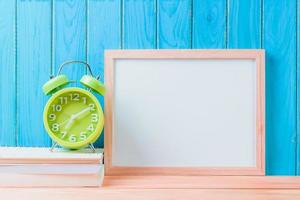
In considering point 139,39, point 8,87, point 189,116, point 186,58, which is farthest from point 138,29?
A: point 8,87

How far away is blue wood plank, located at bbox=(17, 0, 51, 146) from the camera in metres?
1.06

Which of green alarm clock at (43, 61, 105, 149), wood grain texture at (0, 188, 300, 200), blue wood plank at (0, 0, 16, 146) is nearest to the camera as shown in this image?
wood grain texture at (0, 188, 300, 200)

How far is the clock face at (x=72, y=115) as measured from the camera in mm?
968

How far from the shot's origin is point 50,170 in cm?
89

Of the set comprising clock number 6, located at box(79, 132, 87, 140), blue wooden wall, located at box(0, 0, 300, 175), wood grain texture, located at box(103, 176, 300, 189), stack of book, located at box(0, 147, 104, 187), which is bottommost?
wood grain texture, located at box(103, 176, 300, 189)

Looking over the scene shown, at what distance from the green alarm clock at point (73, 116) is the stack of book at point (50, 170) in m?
0.06

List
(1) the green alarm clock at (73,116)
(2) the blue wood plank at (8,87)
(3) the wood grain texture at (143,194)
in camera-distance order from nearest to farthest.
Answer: (3) the wood grain texture at (143,194) < (1) the green alarm clock at (73,116) < (2) the blue wood plank at (8,87)

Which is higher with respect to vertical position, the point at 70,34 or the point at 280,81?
the point at 70,34

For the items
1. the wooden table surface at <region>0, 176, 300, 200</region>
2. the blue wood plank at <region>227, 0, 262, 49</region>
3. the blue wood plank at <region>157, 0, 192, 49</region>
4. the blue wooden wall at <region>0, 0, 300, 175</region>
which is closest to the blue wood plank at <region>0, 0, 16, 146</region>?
the blue wooden wall at <region>0, 0, 300, 175</region>

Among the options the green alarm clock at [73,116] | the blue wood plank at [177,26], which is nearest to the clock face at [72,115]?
the green alarm clock at [73,116]

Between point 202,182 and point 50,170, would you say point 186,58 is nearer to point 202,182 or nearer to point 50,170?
point 202,182

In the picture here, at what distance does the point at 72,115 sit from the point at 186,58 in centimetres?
32

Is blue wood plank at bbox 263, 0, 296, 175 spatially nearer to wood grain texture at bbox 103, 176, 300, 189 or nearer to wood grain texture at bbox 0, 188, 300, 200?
wood grain texture at bbox 103, 176, 300, 189

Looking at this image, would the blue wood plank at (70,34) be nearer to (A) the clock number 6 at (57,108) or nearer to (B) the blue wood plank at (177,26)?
(A) the clock number 6 at (57,108)
